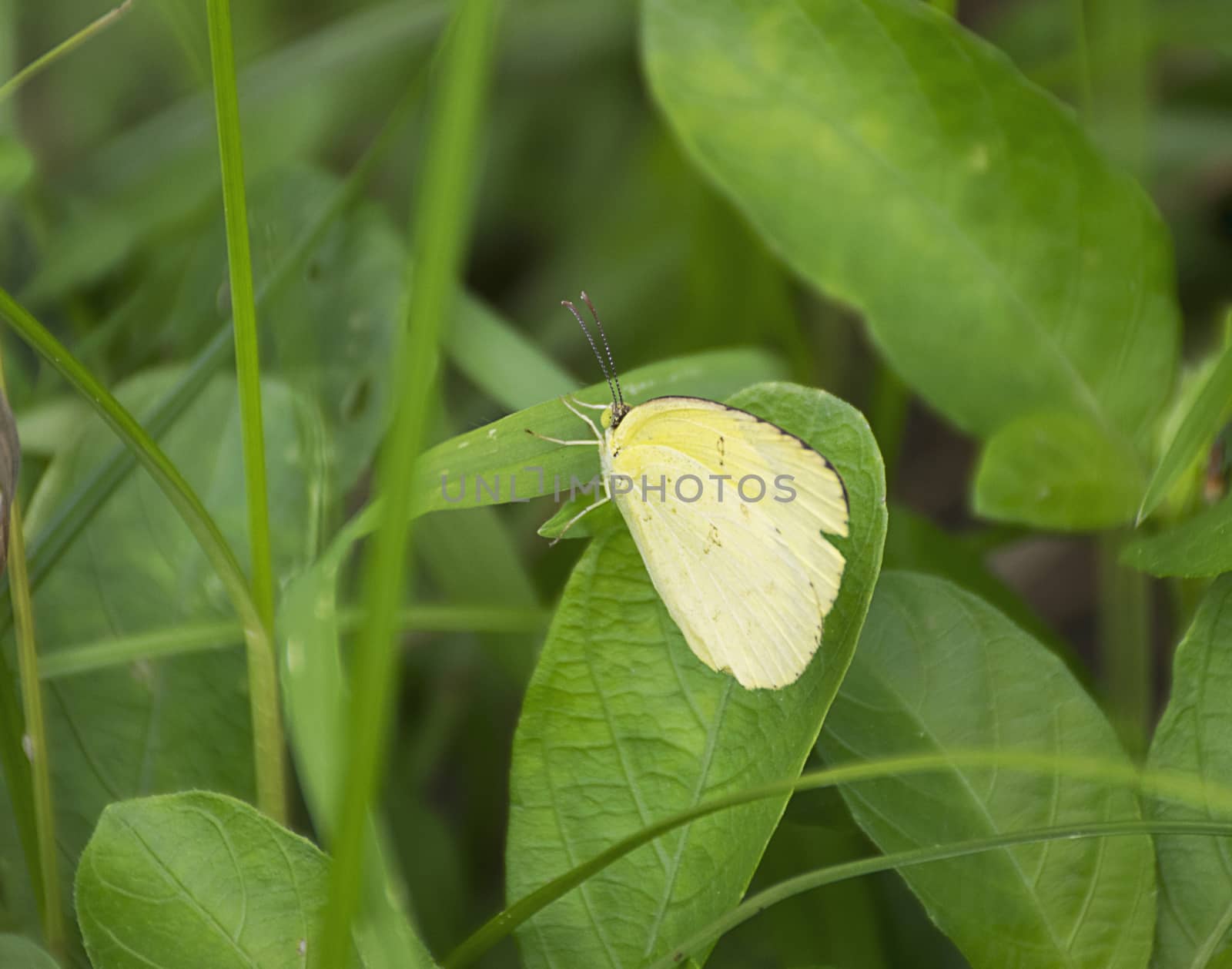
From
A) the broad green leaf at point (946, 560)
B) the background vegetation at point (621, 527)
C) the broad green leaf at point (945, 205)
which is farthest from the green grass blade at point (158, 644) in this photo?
the broad green leaf at point (945, 205)

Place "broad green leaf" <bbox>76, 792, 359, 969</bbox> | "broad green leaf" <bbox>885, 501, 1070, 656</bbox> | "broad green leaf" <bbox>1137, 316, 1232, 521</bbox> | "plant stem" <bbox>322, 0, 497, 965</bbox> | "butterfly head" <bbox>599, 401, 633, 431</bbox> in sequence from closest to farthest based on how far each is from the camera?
1. "plant stem" <bbox>322, 0, 497, 965</bbox>
2. "broad green leaf" <bbox>76, 792, 359, 969</bbox>
3. "broad green leaf" <bbox>1137, 316, 1232, 521</bbox>
4. "butterfly head" <bbox>599, 401, 633, 431</bbox>
5. "broad green leaf" <bbox>885, 501, 1070, 656</bbox>

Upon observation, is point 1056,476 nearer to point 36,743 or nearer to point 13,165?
point 36,743

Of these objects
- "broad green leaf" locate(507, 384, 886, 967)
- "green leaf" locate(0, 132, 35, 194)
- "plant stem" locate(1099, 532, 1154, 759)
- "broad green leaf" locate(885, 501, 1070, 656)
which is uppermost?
"green leaf" locate(0, 132, 35, 194)

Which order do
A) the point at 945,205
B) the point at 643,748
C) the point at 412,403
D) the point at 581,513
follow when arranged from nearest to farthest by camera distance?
the point at 412,403 < the point at 643,748 < the point at 581,513 < the point at 945,205

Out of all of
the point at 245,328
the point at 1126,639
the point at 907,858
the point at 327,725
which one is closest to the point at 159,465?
the point at 245,328

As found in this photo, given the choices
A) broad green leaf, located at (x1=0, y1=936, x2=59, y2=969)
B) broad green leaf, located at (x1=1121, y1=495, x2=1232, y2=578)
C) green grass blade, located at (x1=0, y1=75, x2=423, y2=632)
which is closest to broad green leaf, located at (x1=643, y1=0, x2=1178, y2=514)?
broad green leaf, located at (x1=1121, y1=495, x2=1232, y2=578)

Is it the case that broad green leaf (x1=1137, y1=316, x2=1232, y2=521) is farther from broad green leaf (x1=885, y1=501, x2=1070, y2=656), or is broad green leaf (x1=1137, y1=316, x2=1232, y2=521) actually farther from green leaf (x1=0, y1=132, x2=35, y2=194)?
green leaf (x1=0, y1=132, x2=35, y2=194)
